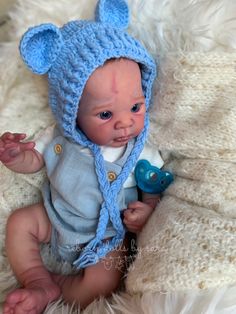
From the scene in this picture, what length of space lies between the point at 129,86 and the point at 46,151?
204mm

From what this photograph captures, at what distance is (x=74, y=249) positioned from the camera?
895 millimetres

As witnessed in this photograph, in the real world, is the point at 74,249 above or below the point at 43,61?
below

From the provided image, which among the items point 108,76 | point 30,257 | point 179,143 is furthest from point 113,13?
point 30,257

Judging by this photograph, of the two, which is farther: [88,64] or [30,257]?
[30,257]

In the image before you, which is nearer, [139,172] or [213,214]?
[213,214]

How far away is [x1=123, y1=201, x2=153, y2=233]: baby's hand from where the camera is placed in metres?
0.87

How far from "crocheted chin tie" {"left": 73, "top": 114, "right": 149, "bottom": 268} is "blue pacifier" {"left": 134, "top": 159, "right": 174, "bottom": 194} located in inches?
1.0

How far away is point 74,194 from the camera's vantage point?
34.8 inches

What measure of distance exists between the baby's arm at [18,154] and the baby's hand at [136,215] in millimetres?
188

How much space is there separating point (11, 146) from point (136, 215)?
0.80 ft

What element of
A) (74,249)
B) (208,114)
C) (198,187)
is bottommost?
(74,249)

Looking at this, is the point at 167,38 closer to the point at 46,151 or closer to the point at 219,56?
the point at 219,56

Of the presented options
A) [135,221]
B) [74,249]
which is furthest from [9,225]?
[135,221]

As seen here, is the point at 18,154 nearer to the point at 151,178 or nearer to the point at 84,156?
the point at 84,156
